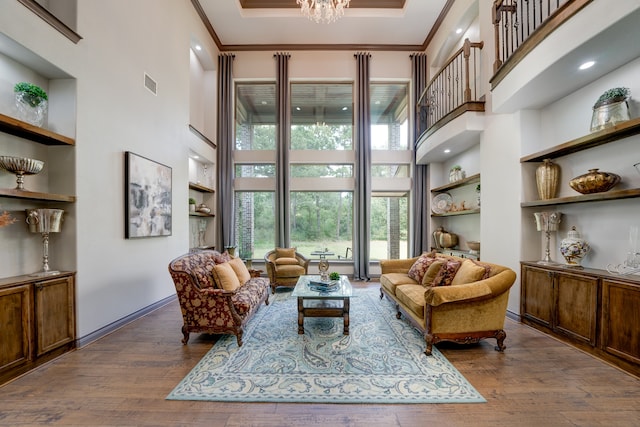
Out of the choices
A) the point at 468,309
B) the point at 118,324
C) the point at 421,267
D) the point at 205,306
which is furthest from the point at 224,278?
the point at 421,267

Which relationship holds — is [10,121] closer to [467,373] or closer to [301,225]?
[467,373]

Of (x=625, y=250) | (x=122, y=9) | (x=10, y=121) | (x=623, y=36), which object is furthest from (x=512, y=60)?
(x=10, y=121)

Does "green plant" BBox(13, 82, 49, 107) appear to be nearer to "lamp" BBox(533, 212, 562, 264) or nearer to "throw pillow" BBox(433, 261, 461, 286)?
"throw pillow" BBox(433, 261, 461, 286)

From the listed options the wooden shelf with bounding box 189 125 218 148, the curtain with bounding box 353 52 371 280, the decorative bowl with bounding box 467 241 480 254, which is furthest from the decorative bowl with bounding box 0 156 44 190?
the decorative bowl with bounding box 467 241 480 254

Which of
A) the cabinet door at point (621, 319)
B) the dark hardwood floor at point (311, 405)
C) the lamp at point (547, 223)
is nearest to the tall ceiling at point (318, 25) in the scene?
the lamp at point (547, 223)

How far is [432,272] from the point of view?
3.82 m

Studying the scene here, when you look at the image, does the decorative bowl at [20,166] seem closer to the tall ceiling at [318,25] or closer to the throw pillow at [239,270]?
the throw pillow at [239,270]

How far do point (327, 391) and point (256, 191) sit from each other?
542 cm

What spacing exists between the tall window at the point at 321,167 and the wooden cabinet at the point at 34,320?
4.57 m

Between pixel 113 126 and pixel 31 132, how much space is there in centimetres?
97

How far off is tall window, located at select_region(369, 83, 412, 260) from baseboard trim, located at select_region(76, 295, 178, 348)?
185 inches

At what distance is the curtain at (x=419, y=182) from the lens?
21.6 ft

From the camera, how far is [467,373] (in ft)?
8.07

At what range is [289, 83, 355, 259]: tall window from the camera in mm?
6848
